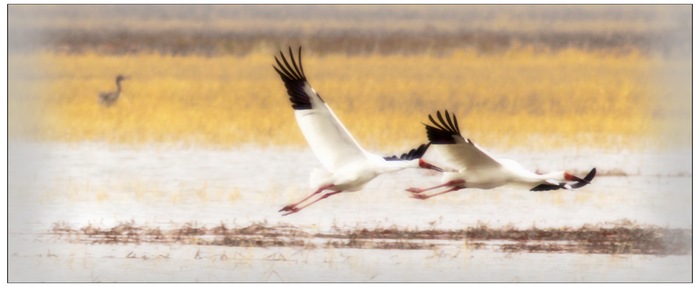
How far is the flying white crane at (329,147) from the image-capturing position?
753 cm

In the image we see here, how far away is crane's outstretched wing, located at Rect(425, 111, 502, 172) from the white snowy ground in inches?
14.7

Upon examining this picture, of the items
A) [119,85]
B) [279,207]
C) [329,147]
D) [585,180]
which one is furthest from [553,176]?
[119,85]

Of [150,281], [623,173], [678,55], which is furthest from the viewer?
[623,173]

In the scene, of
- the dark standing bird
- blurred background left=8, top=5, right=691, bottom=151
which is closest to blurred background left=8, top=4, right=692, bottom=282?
blurred background left=8, top=5, right=691, bottom=151

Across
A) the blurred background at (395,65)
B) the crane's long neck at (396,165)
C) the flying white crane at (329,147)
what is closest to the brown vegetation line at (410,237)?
the flying white crane at (329,147)

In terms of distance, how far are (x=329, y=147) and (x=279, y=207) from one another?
0.85 meters

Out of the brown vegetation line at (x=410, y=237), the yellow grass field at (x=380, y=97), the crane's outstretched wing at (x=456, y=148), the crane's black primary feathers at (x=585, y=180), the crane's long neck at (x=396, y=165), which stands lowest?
the brown vegetation line at (x=410, y=237)

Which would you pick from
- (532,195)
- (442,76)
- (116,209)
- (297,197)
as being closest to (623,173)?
(532,195)

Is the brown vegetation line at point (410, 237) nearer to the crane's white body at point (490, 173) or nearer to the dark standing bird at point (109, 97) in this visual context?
the crane's white body at point (490, 173)

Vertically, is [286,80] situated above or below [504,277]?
above

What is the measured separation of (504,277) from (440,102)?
1.25m

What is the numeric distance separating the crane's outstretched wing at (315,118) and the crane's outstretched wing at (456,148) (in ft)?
1.23

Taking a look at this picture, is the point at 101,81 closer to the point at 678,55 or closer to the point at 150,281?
the point at 150,281

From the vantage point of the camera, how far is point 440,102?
27.8 feet
